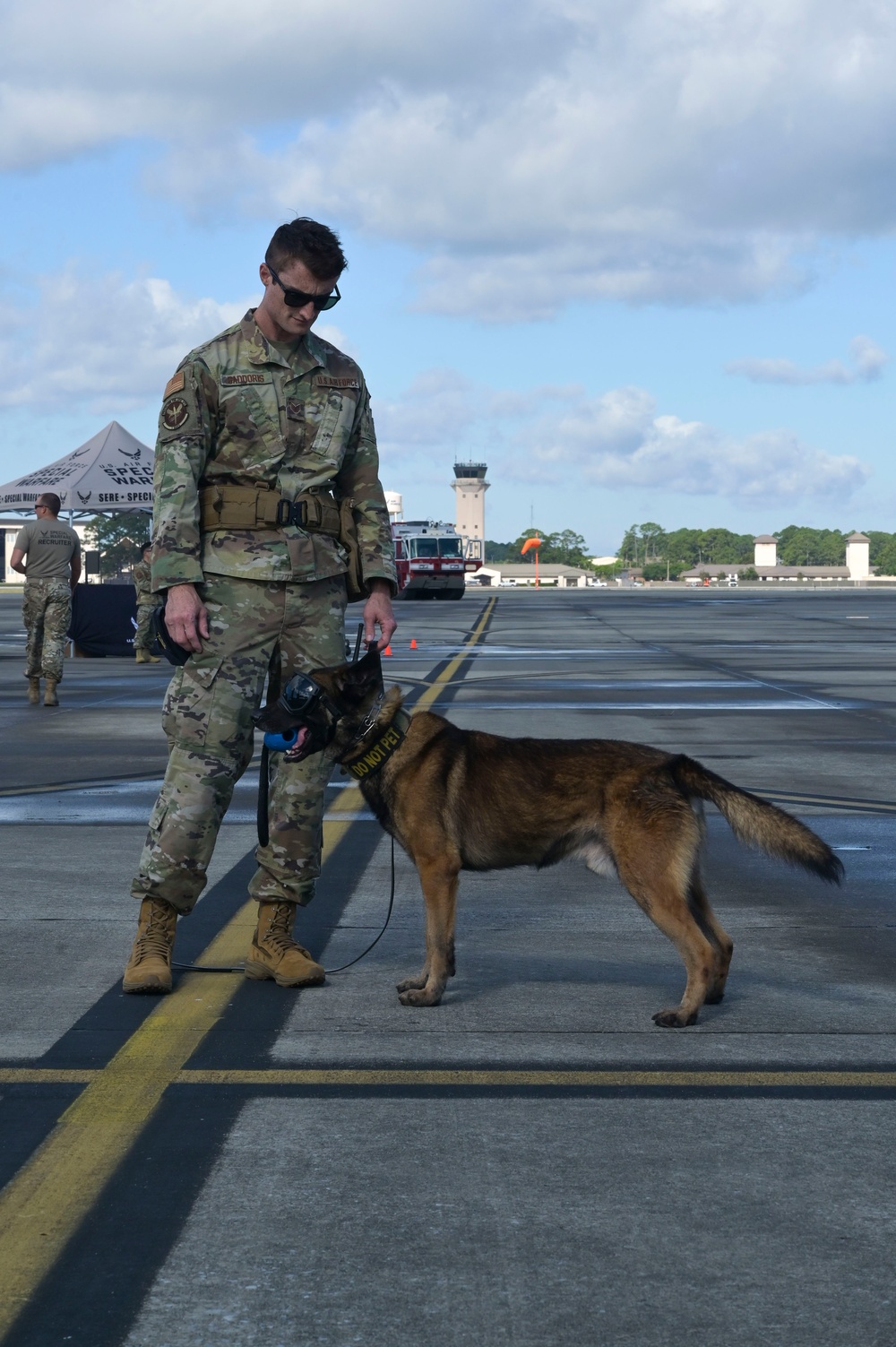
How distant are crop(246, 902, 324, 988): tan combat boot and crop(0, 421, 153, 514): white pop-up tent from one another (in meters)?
23.9

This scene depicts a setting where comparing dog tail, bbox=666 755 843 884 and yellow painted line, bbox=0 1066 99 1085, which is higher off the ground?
dog tail, bbox=666 755 843 884

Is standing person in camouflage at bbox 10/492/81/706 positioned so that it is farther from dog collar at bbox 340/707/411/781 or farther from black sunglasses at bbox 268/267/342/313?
dog collar at bbox 340/707/411/781

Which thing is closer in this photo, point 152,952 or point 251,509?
point 152,952

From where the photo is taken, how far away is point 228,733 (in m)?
5.11

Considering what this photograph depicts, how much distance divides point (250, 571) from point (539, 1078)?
1.92m

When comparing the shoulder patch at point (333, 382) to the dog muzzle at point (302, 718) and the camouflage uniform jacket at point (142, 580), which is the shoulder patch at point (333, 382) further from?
the camouflage uniform jacket at point (142, 580)

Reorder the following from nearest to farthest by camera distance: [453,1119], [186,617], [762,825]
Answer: [453,1119] → [762,825] → [186,617]

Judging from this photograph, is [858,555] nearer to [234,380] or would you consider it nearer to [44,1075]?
[234,380]

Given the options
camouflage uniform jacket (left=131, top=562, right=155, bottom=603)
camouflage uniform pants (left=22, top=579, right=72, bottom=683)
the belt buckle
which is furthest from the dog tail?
camouflage uniform jacket (left=131, top=562, right=155, bottom=603)

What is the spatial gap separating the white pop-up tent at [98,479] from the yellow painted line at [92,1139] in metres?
24.4

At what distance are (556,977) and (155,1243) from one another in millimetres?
2331

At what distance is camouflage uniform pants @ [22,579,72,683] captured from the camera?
51.1 feet

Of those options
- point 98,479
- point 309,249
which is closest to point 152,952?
point 309,249

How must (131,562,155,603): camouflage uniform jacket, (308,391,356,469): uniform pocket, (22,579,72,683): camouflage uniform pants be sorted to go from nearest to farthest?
(308,391,356,469): uniform pocket
(22,579,72,683): camouflage uniform pants
(131,562,155,603): camouflage uniform jacket
